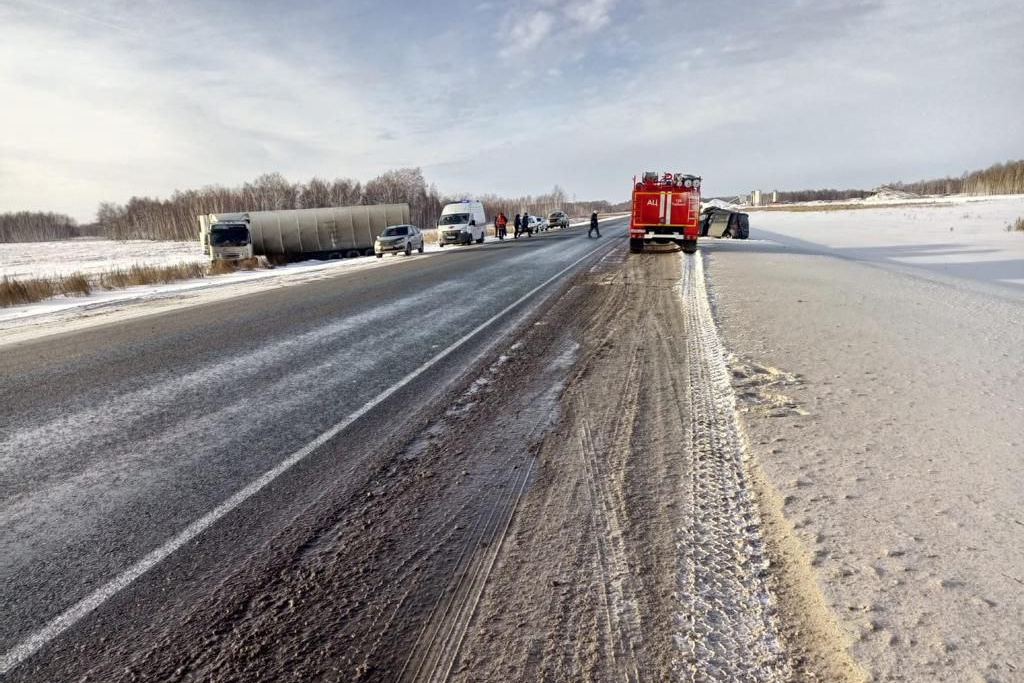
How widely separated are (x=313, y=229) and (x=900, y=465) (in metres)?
31.4

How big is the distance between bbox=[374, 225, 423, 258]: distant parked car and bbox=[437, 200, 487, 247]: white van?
13.9 ft

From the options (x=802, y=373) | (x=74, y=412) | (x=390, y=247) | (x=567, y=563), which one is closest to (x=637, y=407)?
(x=802, y=373)

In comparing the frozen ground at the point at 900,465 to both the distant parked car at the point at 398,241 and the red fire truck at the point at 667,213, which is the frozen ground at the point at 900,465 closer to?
the red fire truck at the point at 667,213

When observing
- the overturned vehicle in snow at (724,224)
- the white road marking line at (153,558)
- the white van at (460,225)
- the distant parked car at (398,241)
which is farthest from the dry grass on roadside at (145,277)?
the overturned vehicle in snow at (724,224)

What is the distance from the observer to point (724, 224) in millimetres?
30969

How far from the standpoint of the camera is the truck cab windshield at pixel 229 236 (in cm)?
2622

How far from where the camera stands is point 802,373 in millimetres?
5684

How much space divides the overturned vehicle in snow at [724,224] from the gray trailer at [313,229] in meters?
17.5

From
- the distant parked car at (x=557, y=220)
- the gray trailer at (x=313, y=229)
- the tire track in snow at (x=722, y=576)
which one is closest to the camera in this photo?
the tire track in snow at (x=722, y=576)

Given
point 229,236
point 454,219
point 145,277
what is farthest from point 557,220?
point 145,277

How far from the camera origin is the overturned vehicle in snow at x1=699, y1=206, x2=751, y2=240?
1188 inches

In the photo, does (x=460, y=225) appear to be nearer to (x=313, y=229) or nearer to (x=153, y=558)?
(x=313, y=229)

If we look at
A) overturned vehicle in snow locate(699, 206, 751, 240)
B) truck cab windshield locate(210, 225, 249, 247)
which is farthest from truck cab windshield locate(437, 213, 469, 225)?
overturned vehicle in snow locate(699, 206, 751, 240)

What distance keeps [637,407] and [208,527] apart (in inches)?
132
